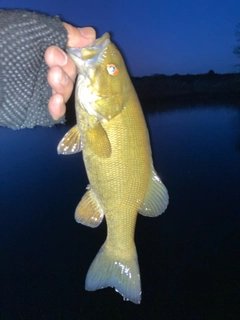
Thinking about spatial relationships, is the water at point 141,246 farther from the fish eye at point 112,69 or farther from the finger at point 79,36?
the finger at point 79,36

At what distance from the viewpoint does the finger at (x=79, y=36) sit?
2.92 m

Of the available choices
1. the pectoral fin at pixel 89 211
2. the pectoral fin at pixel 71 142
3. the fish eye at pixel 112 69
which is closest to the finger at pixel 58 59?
the fish eye at pixel 112 69

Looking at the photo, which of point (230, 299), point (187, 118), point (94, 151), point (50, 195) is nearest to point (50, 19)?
point (94, 151)

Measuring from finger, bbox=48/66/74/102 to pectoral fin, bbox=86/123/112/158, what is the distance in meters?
0.37

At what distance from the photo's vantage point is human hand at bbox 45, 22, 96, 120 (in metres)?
2.80

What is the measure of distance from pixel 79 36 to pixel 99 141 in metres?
0.73

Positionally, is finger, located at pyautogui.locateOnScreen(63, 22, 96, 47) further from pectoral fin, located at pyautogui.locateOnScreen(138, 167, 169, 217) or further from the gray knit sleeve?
pectoral fin, located at pyautogui.locateOnScreen(138, 167, 169, 217)

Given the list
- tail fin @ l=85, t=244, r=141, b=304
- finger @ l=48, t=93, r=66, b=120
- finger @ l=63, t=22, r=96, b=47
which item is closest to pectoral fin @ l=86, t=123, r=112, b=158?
finger @ l=48, t=93, r=66, b=120

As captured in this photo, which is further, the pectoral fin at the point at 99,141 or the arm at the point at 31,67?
the pectoral fin at the point at 99,141

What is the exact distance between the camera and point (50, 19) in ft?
9.32

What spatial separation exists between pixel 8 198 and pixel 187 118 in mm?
25191

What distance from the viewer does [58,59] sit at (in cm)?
280

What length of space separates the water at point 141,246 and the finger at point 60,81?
315 inches

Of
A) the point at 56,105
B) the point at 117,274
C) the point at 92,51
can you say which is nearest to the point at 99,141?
the point at 56,105
